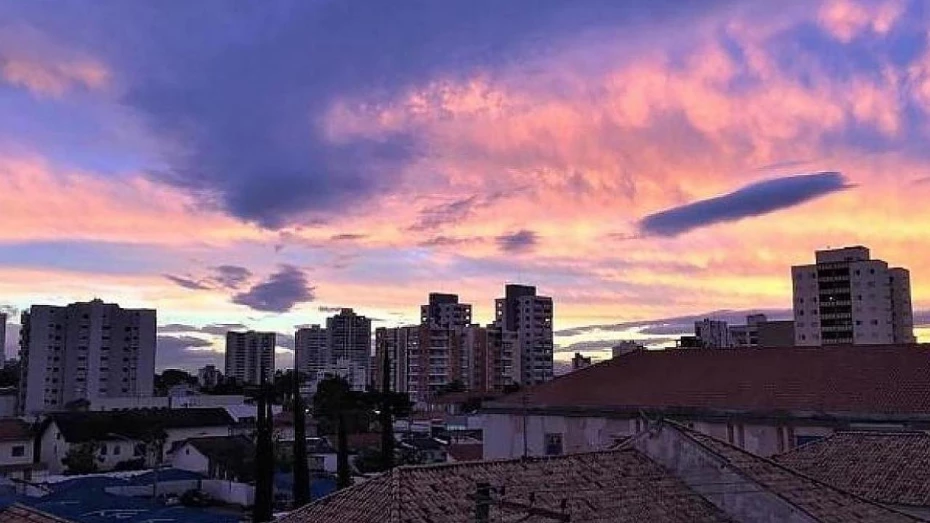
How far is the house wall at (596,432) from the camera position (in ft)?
105

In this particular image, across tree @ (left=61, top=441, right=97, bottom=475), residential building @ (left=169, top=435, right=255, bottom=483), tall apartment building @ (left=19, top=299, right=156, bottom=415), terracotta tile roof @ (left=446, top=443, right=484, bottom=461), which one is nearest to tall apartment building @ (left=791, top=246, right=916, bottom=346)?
terracotta tile roof @ (left=446, top=443, right=484, bottom=461)

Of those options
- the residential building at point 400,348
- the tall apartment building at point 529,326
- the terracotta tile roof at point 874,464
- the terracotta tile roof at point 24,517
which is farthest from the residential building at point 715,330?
the terracotta tile roof at point 24,517

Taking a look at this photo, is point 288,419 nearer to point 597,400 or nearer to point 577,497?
point 597,400

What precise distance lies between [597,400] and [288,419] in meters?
61.6

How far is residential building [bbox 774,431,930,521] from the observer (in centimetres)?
2281

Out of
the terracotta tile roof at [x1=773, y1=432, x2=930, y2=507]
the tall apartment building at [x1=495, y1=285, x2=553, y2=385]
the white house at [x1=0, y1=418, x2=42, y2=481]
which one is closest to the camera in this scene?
the terracotta tile roof at [x1=773, y1=432, x2=930, y2=507]

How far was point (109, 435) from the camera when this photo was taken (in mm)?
77750

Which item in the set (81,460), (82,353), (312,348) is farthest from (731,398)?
(312,348)

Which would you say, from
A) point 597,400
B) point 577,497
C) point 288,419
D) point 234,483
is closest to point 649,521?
point 577,497

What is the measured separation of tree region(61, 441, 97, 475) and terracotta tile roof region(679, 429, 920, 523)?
212 ft

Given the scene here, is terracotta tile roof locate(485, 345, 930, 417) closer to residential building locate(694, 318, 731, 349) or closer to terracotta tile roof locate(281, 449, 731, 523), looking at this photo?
terracotta tile roof locate(281, 449, 731, 523)

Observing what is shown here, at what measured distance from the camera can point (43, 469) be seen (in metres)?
69.6

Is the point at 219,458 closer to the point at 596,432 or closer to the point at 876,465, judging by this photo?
the point at 596,432

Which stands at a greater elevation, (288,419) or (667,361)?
(667,361)
